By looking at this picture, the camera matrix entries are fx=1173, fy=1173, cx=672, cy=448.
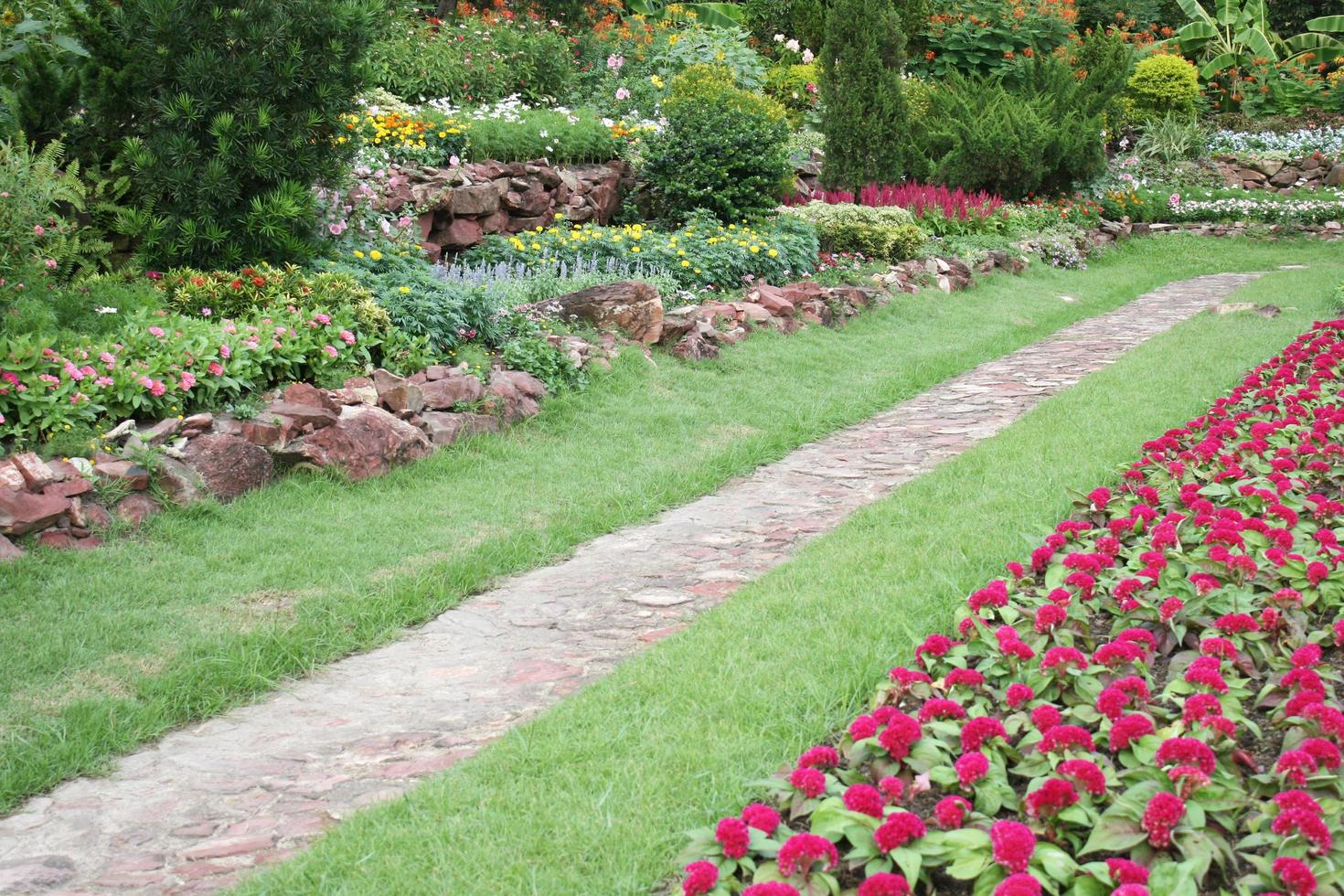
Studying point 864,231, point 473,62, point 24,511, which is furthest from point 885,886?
point 473,62

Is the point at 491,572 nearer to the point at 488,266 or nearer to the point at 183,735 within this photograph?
the point at 183,735

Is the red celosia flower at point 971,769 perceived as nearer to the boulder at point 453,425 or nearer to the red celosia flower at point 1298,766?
the red celosia flower at point 1298,766

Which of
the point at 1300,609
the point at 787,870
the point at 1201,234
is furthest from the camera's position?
the point at 1201,234

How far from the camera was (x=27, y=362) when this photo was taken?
18.0 ft

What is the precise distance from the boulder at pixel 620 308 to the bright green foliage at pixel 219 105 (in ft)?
6.74

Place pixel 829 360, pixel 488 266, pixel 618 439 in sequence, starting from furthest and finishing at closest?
pixel 488 266 < pixel 829 360 < pixel 618 439

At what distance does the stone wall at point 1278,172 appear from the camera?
67.3ft

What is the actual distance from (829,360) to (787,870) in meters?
7.05

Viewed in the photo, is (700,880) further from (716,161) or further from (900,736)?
(716,161)

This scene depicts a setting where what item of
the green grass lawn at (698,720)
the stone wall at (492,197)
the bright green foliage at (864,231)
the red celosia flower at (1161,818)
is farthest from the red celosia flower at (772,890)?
the bright green foliage at (864,231)

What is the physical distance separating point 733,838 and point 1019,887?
24.9 inches

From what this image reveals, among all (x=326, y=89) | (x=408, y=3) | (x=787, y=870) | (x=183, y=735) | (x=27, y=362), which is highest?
(x=408, y=3)

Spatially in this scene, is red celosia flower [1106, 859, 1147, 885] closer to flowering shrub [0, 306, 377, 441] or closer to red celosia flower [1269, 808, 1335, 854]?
red celosia flower [1269, 808, 1335, 854]

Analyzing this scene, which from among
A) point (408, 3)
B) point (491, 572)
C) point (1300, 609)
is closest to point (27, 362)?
point (491, 572)
